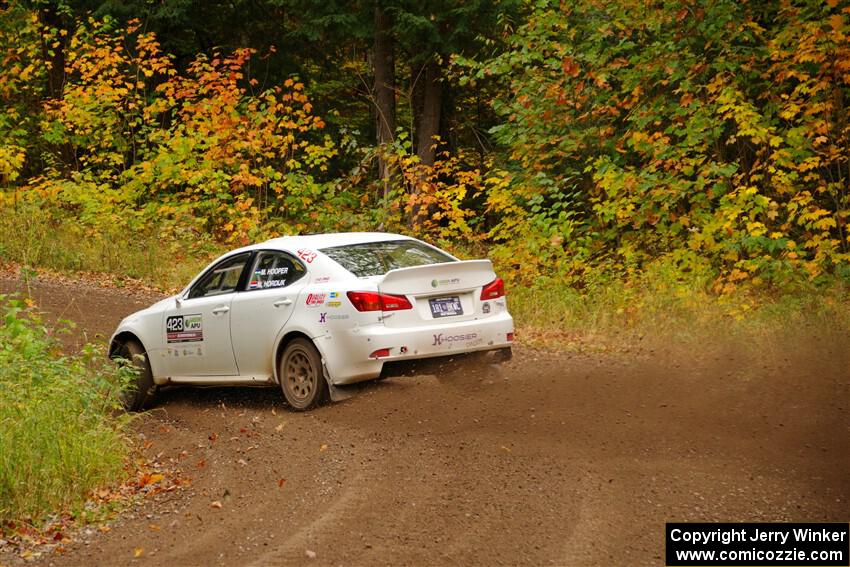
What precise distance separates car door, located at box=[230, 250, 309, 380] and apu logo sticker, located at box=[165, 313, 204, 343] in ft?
1.95

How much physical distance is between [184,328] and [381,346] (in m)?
2.89

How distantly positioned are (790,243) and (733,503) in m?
8.69

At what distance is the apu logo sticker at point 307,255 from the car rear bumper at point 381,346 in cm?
89

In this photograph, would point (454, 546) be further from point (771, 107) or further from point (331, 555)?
point (771, 107)

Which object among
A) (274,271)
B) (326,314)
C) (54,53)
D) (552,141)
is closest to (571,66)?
(552,141)

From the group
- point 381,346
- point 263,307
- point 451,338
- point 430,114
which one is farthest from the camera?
point 430,114

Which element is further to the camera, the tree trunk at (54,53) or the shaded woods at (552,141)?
the tree trunk at (54,53)

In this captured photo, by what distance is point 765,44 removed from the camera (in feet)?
53.4

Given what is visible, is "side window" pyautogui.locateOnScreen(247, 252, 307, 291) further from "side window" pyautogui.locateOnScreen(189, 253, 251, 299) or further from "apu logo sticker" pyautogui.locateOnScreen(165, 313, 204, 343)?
"apu logo sticker" pyautogui.locateOnScreen(165, 313, 204, 343)

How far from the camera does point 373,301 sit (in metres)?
9.34

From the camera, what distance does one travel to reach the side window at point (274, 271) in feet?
33.2

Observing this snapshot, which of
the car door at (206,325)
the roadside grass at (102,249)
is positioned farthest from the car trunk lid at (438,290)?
the roadside grass at (102,249)

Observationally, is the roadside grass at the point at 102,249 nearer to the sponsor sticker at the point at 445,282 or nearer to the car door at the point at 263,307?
the car door at the point at 263,307

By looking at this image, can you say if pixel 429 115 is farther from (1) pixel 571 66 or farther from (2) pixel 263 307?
(2) pixel 263 307
